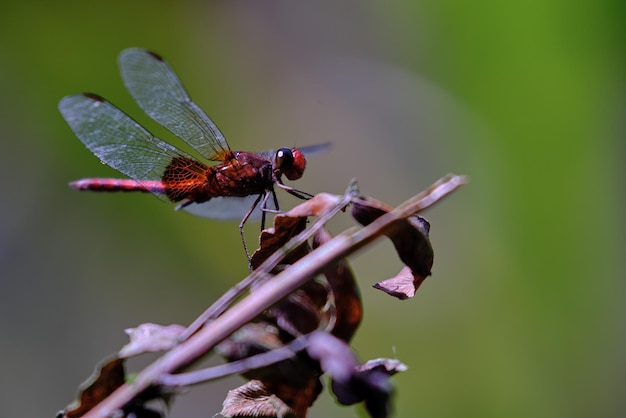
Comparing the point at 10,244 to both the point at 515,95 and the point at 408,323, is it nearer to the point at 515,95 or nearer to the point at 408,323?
the point at 408,323

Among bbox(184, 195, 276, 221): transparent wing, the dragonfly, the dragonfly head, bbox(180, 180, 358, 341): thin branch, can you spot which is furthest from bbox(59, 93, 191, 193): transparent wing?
bbox(180, 180, 358, 341): thin branch

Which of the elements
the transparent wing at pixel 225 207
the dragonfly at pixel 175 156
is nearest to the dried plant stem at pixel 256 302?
the dragonfly at pixel 175 156

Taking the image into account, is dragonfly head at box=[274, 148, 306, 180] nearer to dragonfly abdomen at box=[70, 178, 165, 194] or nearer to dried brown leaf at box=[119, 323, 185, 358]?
dragonfly abdomen at box=[70, 178, 165, 194]

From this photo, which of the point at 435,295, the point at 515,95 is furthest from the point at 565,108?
the point at 435,295

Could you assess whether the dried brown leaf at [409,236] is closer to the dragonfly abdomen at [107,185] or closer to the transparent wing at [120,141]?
the transparent wing at [120,141]

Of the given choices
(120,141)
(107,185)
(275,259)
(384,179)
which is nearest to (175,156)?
(120,141)

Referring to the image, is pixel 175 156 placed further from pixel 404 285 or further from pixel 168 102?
pixel 404 285

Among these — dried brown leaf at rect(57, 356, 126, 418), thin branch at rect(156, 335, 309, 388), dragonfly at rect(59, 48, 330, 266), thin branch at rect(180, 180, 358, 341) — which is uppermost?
dragonfly at rect(59, 48, 330, 266)
